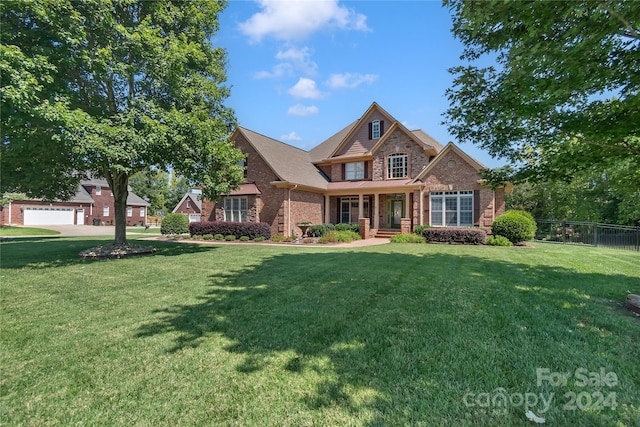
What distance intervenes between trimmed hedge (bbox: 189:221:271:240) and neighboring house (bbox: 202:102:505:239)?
1065 millimetres

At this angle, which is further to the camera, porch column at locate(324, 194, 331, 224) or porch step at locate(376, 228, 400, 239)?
porch column at locate(324, 194, 331, 224)

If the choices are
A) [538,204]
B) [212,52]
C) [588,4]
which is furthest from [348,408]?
[538,204]

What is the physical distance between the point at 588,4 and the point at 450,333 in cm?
456

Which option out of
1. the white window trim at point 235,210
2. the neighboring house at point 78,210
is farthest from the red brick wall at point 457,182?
the neighboring house at point 78,210

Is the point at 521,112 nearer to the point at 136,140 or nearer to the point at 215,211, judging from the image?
the point at 136,140

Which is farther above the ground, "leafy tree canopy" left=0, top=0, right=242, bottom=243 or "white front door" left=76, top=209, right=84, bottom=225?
"leafy tree canopy" left=0, top=0, right=242, bottom=243

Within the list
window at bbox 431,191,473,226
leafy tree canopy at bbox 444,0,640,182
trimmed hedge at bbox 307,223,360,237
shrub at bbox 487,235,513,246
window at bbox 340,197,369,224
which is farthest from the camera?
window at bbox 340,197,369,224

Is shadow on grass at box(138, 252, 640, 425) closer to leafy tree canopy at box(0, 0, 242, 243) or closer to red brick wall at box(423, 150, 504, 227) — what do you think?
leafy tree canopy at box(0, 0, 242, 243)

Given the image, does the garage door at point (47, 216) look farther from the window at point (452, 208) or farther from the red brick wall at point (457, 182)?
the window at point (452, 208)

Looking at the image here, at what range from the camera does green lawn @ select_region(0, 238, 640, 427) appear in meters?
2.46

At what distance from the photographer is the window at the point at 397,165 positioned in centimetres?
2117

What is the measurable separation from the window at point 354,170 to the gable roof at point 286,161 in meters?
1.82

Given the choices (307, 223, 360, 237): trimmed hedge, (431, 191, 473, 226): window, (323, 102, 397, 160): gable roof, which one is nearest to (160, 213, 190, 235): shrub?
(307, 223, 360, 237): trimmed hedge

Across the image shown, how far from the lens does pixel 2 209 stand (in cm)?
3403
